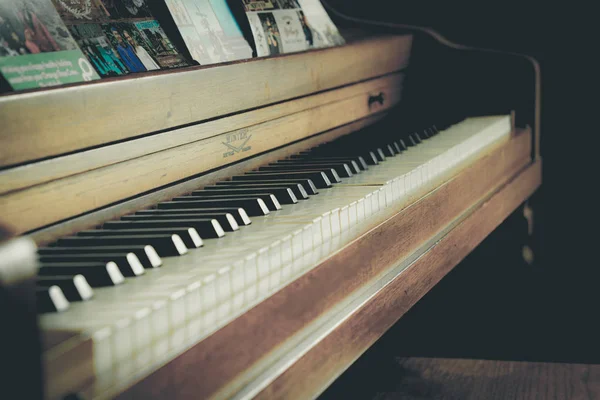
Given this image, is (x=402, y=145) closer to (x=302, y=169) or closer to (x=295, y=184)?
(x=302, y=169)

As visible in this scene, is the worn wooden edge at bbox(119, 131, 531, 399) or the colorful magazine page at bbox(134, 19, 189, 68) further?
the colorful magazine page at bbox(134, 19, 189, 68)

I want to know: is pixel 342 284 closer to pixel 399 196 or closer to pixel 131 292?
pixel 399 196

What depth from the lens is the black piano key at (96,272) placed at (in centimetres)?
91

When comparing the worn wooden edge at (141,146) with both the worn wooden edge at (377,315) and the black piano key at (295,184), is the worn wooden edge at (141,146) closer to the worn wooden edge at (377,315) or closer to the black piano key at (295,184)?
the black piano key at (295,184)

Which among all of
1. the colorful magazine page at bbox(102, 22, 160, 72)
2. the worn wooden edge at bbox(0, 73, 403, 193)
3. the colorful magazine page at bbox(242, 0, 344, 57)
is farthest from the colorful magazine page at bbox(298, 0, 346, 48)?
the colorful magazine page at bbox(102, 22, 160, 72)

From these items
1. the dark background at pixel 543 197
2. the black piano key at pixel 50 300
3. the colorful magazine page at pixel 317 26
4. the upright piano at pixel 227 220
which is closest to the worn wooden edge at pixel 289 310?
the upright piano at pixel 227 220

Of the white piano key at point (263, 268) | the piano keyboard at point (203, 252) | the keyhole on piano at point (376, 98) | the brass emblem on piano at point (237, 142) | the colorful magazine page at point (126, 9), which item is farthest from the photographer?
the keyhole on piano at point (376, 98)

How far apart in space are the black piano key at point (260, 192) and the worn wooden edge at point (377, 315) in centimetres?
25

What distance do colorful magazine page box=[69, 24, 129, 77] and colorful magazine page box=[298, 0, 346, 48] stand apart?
0.87m

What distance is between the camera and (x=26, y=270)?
0.62m

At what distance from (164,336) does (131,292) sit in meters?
0.07

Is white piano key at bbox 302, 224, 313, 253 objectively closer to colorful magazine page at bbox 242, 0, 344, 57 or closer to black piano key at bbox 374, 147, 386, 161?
black piano key at bbox 374, 147, 386, 161

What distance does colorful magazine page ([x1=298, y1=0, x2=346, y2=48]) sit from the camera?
7.43 feet

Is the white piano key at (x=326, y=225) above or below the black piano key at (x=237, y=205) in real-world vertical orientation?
below
